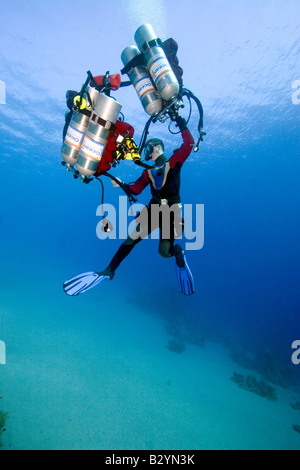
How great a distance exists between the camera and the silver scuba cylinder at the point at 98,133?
3471 millimetres

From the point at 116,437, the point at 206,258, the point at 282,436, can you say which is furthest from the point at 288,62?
the point at 206,258

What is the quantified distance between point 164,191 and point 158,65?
234cm

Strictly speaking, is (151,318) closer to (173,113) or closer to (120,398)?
(120,398)

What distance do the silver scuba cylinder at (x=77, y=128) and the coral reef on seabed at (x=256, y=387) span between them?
49.5 feet

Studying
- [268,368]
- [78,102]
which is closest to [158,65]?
[78,102]

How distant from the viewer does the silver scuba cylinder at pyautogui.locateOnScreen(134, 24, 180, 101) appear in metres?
3.87

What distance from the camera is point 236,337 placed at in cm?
2475

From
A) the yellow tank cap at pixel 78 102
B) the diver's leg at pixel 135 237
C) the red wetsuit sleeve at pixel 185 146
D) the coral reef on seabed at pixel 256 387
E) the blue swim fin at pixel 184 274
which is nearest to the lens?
the yellow tank cap at pixel 78 102

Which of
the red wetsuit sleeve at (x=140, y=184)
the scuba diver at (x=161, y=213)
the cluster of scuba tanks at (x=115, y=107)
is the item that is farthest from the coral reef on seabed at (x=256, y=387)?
the cluster of scuba tanks at (x=115, y=107)

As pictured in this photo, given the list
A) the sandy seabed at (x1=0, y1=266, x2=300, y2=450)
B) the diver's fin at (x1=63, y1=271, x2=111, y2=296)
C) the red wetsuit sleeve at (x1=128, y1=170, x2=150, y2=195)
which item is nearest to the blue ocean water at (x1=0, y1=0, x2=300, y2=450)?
the sandy seabed at (x1=0, y1=266, x2=300, y2=450)

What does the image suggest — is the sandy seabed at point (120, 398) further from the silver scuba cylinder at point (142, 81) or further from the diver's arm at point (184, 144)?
the silver scuba cylinder at point (142, 81)

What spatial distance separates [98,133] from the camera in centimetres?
356

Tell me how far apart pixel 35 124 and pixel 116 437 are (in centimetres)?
2914
